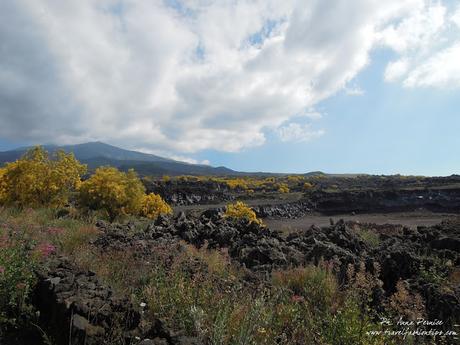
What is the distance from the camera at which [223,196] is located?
6038cm

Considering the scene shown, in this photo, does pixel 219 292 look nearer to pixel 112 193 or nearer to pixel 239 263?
pixel 239 263

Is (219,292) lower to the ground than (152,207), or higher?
higher

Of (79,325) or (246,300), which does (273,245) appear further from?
(79,325)

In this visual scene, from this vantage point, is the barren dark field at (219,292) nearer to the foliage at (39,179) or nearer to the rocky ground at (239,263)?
the rocky ground at (239,263)

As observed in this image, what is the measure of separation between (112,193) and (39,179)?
3.66 m

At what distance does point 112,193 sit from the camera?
18.6 m

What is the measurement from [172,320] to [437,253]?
8.11 m

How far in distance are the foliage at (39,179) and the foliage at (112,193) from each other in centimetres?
88

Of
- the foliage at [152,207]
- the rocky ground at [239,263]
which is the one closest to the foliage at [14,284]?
the rocky ground at [239,263]

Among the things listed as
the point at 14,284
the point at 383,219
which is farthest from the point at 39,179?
the point at 383,219

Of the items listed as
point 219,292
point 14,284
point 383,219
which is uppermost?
point 14,284

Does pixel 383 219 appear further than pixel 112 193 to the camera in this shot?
Yes

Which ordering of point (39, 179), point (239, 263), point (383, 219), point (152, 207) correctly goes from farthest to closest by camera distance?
point (383, 219) < point (152, 207) < point (39, 179) < point (239, 263)

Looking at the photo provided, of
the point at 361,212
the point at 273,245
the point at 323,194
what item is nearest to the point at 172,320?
the point at 273,245
